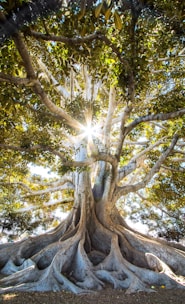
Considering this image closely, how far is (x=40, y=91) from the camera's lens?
364 cm

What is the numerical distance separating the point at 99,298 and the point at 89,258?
186 centimetres

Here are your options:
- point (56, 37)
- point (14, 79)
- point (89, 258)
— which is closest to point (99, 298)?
point (89, 258)

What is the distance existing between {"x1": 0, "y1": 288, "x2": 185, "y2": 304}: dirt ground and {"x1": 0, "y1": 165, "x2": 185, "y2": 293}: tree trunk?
0.22 m

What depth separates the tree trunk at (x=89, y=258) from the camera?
479 cm

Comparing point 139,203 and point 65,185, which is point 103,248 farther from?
point 139,203

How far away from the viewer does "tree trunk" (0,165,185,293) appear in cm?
479

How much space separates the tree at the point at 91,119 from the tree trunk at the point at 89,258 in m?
0.02

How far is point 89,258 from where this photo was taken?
6.04 metres

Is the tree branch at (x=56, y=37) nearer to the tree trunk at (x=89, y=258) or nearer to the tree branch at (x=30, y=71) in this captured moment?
the tree branch at (x=30, y=71)

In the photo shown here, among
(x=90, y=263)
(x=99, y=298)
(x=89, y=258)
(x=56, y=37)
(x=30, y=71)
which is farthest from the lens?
(x=89, y=258)

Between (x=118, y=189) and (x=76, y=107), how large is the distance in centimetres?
335

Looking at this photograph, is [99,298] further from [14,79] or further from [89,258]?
[14,79]

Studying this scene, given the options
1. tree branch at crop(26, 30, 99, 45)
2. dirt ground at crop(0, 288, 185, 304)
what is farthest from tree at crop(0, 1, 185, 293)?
dirt ground at crop(0, 288, 185, 304)

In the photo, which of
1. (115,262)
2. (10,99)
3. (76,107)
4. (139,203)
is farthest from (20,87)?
(139,203)
